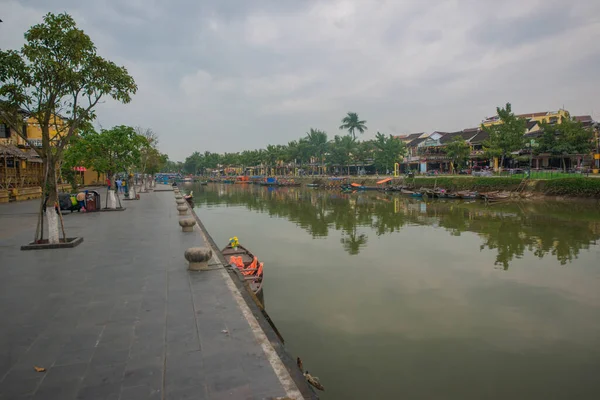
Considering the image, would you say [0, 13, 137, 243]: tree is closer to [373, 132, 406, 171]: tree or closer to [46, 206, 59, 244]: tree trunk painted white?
A: [46, 206, 59, 244]: tree trunk painted white

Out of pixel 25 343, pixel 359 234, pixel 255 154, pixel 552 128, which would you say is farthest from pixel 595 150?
pixel 255 154

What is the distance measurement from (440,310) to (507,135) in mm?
39529

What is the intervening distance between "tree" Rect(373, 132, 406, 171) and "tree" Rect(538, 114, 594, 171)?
23.6m

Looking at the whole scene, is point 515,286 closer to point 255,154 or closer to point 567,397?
point 567,397

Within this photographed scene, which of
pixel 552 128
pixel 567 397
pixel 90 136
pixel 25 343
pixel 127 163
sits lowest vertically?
pixel 567 397

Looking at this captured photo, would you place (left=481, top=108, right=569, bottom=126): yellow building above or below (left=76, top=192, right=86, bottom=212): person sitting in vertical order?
above

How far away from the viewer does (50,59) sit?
381 inches

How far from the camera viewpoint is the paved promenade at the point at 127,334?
3.93 m

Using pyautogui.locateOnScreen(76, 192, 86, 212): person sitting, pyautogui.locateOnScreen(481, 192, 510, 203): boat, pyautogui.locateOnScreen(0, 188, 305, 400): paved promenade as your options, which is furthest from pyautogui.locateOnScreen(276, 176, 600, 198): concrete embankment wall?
pyautogui.locateOnScreen(76, 192, 86, 212): person sitting

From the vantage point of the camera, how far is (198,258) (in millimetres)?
8312

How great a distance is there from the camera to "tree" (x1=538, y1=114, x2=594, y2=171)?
127ft

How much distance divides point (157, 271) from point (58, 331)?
124 inches

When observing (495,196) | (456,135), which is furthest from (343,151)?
(495,196)

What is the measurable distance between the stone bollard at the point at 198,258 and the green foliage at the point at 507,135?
42.9m
